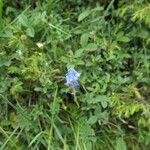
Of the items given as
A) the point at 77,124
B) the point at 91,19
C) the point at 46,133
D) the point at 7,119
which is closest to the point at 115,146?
the point at 77,124

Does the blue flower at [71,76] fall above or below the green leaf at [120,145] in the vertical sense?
above

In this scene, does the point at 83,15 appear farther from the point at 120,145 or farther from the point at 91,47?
the point at 120,145

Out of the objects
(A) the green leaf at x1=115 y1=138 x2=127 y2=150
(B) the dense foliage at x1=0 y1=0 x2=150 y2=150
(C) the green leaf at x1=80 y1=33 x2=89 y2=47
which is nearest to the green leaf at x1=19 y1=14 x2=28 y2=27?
(B) the dense foliage at x1=0 y1=0 x2=150 y2=150

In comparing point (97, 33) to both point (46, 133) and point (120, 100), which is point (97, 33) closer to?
point (120, 100)

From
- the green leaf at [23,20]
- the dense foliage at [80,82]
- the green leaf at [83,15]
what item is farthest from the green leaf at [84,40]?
the green leaf at [23,20]

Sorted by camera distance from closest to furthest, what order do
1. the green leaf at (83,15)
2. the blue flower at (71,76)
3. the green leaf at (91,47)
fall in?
the blue flower at (71,76)
the green leaf at (91,47)
the green leaf at (83,15)

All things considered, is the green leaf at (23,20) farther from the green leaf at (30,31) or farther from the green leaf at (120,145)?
the green leaf at (120,145)

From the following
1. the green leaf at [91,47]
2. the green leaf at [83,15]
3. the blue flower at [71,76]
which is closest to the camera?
the blue flower at [71,76]

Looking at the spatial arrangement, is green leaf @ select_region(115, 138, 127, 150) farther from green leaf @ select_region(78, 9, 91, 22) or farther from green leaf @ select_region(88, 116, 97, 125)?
green leaf @ select_region(78, 9, 91, 22)

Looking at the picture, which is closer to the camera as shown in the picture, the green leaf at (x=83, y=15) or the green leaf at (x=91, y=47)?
the green leaf at (x=91, y=47)
